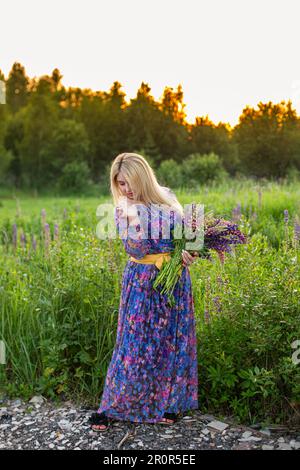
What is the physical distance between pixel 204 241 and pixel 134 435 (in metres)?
1.33

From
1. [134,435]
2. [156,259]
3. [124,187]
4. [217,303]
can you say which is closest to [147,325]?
[156,259]

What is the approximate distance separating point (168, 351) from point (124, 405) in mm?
465

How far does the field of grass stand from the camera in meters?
3.60

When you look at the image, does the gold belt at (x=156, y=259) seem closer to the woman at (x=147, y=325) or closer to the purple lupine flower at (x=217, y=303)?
the woman at (x=147, y=325)

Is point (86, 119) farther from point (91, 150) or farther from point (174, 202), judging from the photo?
point (174, 202)

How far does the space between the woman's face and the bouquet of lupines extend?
1.22ft

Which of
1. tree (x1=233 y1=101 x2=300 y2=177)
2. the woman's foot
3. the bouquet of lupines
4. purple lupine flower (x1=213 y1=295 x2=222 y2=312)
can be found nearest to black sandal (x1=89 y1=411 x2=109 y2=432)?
the woman's foot

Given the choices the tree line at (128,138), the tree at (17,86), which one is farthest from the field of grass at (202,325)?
the tree at (17,86)

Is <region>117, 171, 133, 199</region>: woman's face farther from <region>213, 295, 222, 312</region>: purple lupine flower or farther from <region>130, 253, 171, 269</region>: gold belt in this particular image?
<region>213, 295, 222, 312</region>: purple lupine flower

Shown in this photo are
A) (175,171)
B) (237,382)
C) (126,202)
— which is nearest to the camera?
(126,202)

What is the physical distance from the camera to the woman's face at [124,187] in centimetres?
348

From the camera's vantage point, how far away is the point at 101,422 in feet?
11.8

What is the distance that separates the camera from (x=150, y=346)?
3.55m
